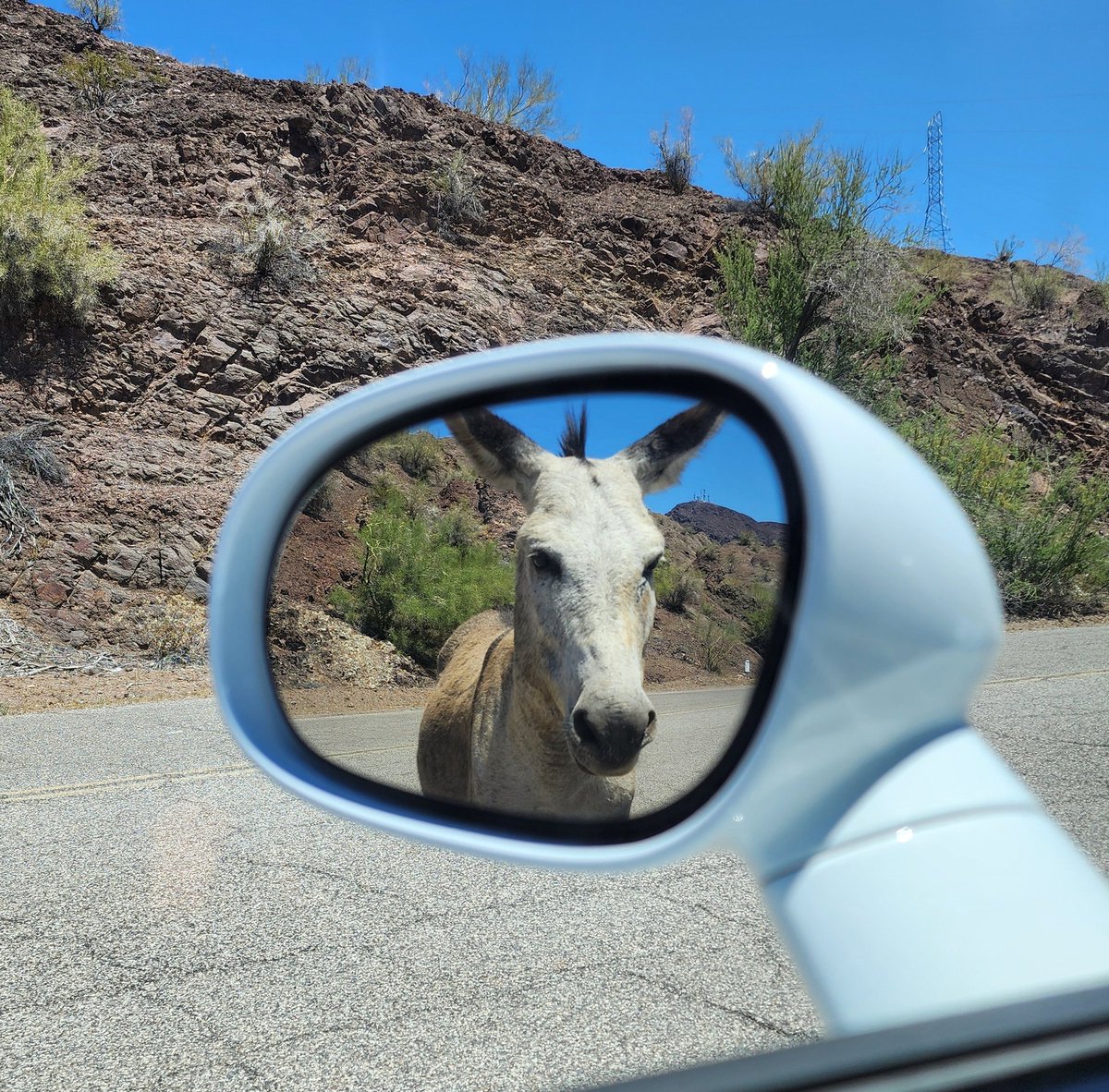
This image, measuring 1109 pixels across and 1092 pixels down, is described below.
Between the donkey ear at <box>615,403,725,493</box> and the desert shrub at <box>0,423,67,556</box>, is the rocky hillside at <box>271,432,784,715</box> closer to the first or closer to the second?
the donkey ear at <box>615,403,725,493</box>

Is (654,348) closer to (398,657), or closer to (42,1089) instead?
(398,657)

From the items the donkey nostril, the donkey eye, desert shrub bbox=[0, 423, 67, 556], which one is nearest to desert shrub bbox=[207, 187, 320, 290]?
desert shrub bbox=[0, 423, 67, 556]

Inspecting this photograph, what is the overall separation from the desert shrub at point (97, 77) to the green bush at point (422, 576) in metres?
28.2

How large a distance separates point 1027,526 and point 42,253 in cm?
Answer: 2010

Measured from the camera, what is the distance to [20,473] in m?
17.5

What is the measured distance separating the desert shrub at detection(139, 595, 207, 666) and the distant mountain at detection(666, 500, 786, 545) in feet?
48.1

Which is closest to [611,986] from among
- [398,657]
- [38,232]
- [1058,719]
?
[398,657]

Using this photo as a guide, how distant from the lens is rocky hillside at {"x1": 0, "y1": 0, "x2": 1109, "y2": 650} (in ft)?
57.3

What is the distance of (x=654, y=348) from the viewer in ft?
4.30

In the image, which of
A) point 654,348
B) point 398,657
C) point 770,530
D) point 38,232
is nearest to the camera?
point 770,530

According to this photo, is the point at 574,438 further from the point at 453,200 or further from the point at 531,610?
the point at 453,200

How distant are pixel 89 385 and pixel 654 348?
20.2 meters

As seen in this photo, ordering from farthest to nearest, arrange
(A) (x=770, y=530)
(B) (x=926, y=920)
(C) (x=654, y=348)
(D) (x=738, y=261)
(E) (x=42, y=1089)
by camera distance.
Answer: (D) (x=738, y=261) → (E) (x=42, y=1089) → (C) (x=654, y=348) → (A) (x=770, y=530) → (B) (x=926, y=920)

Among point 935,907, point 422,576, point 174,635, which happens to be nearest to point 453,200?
point 174,635
